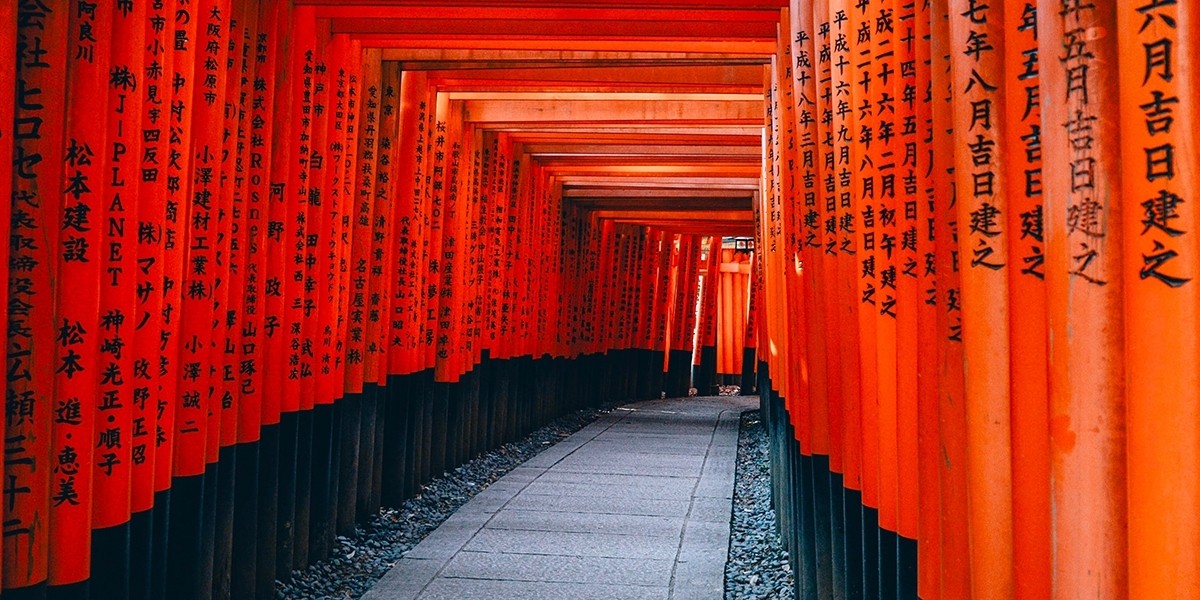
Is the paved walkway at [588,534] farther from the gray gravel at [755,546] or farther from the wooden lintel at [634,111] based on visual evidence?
the wooden lintel at [634,111]

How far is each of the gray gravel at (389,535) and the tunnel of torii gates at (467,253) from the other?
175 millimetres

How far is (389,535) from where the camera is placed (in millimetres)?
7238

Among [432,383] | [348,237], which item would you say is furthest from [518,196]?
[348,237]

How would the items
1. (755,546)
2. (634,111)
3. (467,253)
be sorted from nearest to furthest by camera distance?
Answer: (755,546) < (634,111) < (467,253)

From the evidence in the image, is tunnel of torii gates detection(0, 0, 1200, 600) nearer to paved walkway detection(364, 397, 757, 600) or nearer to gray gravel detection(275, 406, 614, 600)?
gray gravel detection(275, 406, 614, 600)

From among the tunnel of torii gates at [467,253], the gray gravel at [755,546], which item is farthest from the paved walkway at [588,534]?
the tunnel of torii gates at [467,253]

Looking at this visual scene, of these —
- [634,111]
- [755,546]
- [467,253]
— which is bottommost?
[755,546]

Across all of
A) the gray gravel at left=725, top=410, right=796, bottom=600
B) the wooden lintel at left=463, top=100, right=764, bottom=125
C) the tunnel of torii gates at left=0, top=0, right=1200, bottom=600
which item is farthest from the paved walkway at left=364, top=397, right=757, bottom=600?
the wooden lintel at left=463, top=100, right=764, bottom=125

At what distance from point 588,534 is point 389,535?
1.37 m

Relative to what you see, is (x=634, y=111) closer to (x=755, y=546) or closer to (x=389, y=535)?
(x=755, y=546)

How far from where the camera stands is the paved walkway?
5875 mm

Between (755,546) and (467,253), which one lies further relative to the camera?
(467,253)

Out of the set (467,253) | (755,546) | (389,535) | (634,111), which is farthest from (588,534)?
(634,111)

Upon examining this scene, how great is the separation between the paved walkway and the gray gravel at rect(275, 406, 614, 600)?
15cm
